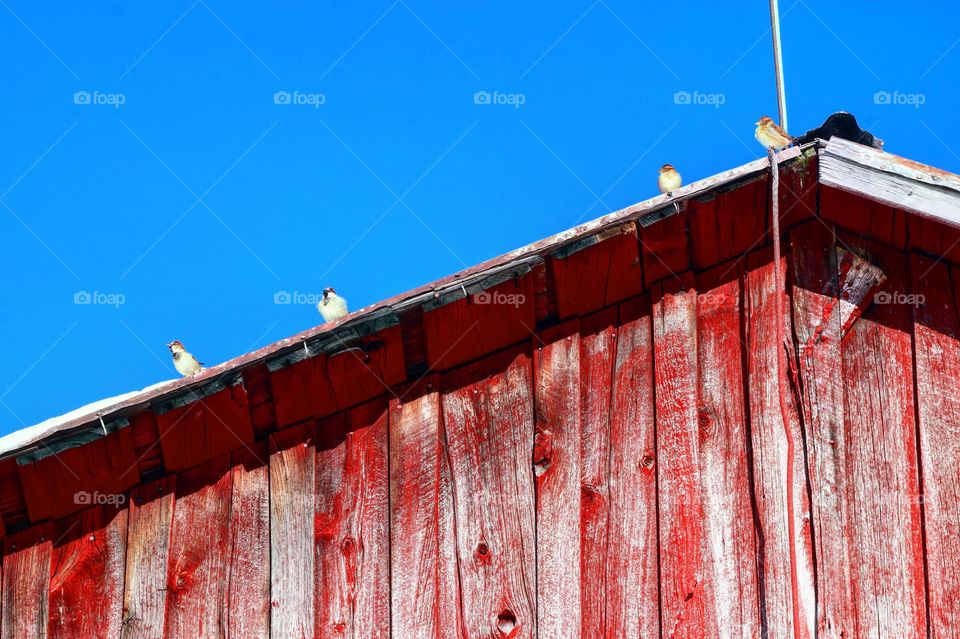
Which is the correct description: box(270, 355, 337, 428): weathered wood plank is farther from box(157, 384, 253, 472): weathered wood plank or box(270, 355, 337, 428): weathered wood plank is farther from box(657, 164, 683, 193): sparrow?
box(657, 164, 683, 193): sparrow

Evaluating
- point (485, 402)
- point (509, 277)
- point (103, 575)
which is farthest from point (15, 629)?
point (509, 277)

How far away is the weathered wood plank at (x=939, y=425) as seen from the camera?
338cm

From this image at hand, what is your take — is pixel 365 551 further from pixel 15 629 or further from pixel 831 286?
pixel 831 286

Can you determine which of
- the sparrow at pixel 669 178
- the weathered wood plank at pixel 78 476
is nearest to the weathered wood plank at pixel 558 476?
the weathered wood plank at pixel 78 476

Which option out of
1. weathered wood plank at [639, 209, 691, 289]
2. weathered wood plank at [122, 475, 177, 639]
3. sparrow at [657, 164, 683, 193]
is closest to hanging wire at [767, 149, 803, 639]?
weathered wood plank at [639, 209, 691, 289]

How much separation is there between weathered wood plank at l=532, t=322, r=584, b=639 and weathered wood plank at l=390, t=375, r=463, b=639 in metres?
0.33

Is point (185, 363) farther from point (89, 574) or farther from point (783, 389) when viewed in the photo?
point (783, 389)

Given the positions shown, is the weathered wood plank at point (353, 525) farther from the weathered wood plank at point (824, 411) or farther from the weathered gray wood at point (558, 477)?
the weathered wood plank at point (824, 411)

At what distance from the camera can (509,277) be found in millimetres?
3816

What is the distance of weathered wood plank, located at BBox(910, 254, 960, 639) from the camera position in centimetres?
338

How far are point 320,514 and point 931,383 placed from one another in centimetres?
226

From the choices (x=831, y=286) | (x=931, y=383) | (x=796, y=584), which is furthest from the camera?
(x=831, y=286)

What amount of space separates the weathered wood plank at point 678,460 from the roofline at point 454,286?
15.3 inches

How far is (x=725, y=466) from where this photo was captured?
368 cm
